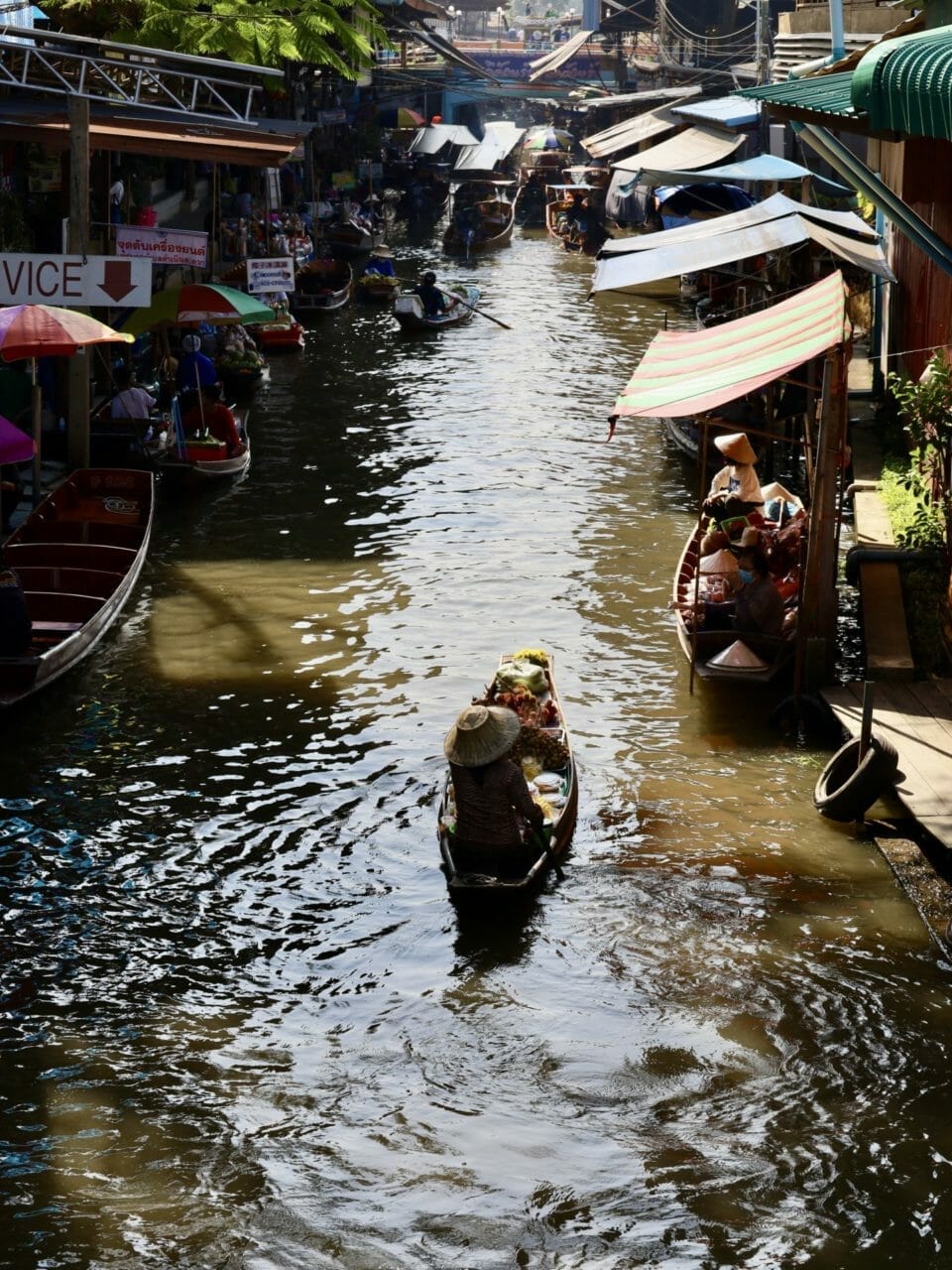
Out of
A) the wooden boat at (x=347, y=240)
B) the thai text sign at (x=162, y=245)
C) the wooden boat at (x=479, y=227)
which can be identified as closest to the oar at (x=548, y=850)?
the thai text sign at (x=162, y=245)

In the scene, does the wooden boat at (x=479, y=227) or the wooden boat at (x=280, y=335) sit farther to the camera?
the wooden boat at (x=479, y=227)

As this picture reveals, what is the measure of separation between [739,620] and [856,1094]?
5.63m

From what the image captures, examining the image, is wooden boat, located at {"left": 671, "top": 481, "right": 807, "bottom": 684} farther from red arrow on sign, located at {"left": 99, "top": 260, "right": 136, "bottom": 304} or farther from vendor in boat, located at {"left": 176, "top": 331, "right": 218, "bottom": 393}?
vendor in boat, located at {"left": 176, "top": 331, "right": 218, "bottom": 393}

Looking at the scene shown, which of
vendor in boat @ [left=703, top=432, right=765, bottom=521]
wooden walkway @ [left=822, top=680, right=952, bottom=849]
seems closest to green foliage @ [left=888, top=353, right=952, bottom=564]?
vendor in boat @ [left=703, top=432, right=765, bottom=521]

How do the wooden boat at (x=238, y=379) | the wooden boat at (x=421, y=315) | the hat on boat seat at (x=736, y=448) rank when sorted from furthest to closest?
the wooden boat at (x=421, y=315)
the wooden boat at (x=238, y=379)
the hat on boat seat at (x=736, y=448)

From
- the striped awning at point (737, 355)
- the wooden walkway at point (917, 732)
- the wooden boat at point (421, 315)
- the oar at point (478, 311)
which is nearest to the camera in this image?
the wooden walkway at point (917, 732)

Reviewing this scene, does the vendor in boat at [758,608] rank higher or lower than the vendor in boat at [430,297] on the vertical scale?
lower

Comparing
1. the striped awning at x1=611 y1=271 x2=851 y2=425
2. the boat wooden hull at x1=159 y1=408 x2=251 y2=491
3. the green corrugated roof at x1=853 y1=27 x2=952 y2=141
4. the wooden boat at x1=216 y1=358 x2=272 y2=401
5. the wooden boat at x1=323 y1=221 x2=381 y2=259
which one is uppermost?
the wooden boat at x1=323 y1=221 x2=381 y2=259

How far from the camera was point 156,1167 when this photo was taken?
24.8 ft

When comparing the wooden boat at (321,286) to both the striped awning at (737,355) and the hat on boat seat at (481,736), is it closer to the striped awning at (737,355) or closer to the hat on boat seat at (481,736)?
the striped awning at (737,355)

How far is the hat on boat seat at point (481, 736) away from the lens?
9.56 metres

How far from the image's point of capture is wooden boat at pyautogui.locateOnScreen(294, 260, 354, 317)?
31453 mm

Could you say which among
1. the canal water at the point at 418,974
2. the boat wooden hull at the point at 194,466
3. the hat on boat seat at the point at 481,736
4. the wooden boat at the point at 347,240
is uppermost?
the wooden boat at the point at 347,240

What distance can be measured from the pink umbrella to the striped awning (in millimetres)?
5385
